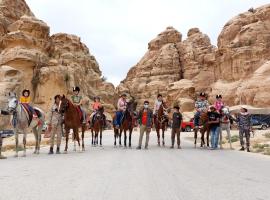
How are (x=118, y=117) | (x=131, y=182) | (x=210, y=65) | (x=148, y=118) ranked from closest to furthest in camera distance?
(x=131, y=182)
(x=148, y=118)
(x=118, y=117)
(x=210, y=65)

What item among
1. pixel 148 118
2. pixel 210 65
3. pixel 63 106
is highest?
pixel 210 65

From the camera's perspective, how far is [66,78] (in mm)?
59719

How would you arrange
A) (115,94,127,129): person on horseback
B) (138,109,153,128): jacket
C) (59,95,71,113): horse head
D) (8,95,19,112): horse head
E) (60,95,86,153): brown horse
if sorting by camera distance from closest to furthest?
(8,95,19,112): horse head
(59,95,71,113): horse head
(60,95,86,153): brown horse
(138,109,153,128): jacket
(115,94,127,129): person on horseback

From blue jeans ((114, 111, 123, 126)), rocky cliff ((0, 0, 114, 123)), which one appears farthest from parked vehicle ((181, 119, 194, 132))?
blue jeans ((114, 111, 123, 126))

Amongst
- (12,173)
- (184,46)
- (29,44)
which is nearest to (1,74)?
(29,44)

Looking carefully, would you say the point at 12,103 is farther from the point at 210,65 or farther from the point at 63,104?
the point at 210,65

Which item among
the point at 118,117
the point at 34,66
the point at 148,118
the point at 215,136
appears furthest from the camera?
the point at 34,66

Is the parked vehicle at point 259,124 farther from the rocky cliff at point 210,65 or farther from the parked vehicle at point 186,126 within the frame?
the rocky cliff at point 210,65

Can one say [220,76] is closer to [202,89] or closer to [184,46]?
[202,89]

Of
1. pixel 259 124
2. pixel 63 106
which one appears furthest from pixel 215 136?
pixel 259 124

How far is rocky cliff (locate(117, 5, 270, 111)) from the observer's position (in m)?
77.4

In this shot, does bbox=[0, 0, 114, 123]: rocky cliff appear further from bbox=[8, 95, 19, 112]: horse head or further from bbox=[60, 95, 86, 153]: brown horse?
bbox=[8, 95, 19, 112]: horse head

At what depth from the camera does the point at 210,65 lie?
11175 cm

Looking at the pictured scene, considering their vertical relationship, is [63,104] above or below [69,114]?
above
